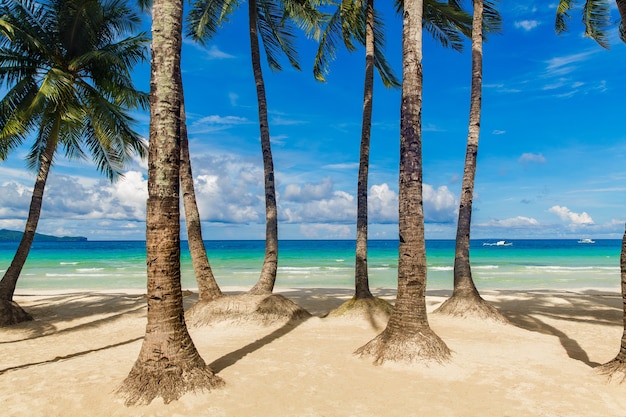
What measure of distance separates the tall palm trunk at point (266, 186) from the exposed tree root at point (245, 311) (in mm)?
797

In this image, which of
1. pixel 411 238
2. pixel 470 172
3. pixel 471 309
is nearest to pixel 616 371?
pixel 411 238

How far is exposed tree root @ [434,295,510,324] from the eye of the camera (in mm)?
9641

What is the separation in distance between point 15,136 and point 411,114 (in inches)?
489

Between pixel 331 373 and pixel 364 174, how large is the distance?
20.4ft

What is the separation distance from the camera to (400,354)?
6.10 meters

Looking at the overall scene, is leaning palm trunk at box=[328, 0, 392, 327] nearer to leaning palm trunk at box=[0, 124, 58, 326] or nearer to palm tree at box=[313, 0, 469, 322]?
palm tree at box=[313, 0, 469, 322]

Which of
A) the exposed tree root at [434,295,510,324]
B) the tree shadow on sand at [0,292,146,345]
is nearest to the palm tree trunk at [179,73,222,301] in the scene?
the tree shadow on sand at [0,292,146,345]

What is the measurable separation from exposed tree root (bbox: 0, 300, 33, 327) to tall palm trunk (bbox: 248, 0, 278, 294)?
6.40 m

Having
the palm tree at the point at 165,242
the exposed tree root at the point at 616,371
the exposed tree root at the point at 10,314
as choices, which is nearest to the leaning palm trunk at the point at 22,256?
the exposed tree root at the point at 10,314

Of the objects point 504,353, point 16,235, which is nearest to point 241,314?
point 504,353

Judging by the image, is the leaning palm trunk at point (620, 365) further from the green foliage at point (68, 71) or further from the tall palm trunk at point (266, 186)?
the green foliage at point (68, 71)

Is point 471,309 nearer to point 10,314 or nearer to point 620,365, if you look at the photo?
point 620,365

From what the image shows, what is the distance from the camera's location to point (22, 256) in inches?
451

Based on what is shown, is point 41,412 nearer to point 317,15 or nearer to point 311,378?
point 311,378
